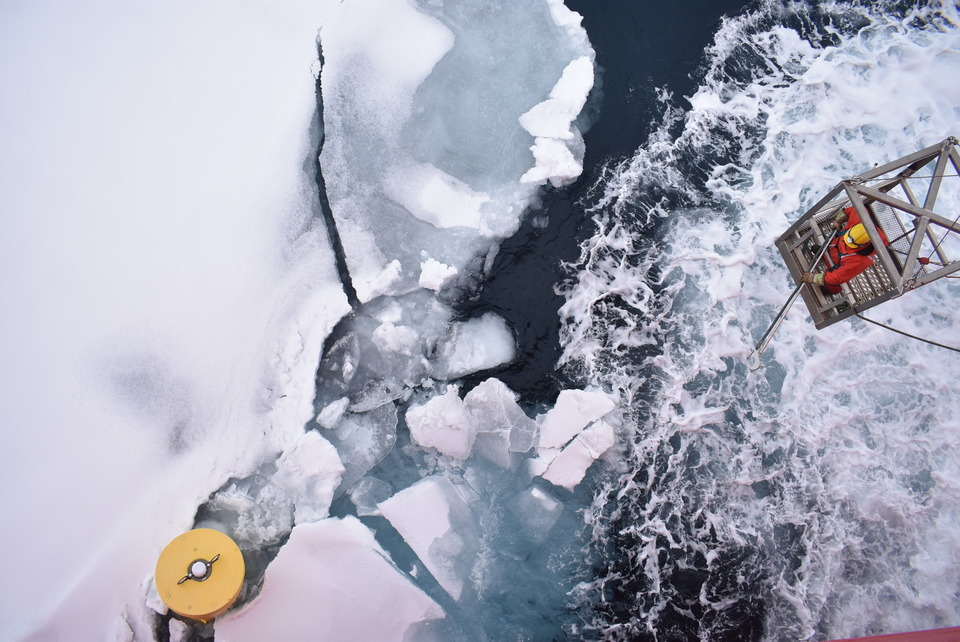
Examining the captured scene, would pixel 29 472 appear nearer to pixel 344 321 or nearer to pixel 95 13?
pixel 344 321

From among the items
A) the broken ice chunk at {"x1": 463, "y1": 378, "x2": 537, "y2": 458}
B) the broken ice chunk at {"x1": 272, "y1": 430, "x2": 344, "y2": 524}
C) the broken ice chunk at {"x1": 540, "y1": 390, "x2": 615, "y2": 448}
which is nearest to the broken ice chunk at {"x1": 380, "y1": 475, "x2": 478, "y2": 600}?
the broken ice chunk at {"x1": 272, "y1": 430, "x2": 344, "y2": 524}

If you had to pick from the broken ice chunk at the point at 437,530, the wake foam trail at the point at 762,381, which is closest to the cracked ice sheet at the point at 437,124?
the wake foam trail at the point at 762,381

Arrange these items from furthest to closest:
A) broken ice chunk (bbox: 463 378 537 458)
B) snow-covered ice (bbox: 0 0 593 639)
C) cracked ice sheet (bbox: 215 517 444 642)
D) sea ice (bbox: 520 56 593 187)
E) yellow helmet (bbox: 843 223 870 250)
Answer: sea ice (bbox: 520 56 593 187) → broken ice chunk (bbox: 463 378 537 458) → snow-covered ice (bbox: 0 0 593 639) → cracked ice sheet (bbox: 215 517 444 642) → yellow helmet (bbox: 843 223 870 250)

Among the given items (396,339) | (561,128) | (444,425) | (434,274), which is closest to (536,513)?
(444,425)

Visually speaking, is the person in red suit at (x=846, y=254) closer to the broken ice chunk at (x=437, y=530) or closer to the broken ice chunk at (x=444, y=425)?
the broken ice chunk at (x=444, y=425)

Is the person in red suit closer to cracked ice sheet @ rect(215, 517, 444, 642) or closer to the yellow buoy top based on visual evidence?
cracked ice sheet @ rect(215, 517, 444, 642)

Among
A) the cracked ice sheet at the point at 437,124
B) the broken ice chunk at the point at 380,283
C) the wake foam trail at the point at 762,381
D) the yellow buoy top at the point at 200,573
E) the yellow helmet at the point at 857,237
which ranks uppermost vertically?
the cracked ice sheet at the point at 437,124

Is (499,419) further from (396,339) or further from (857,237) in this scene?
(857,237)

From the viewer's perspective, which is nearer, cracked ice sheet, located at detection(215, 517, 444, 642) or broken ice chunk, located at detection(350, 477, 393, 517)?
cracked ice sheet, located at detection(215, 517, 444, 642)
